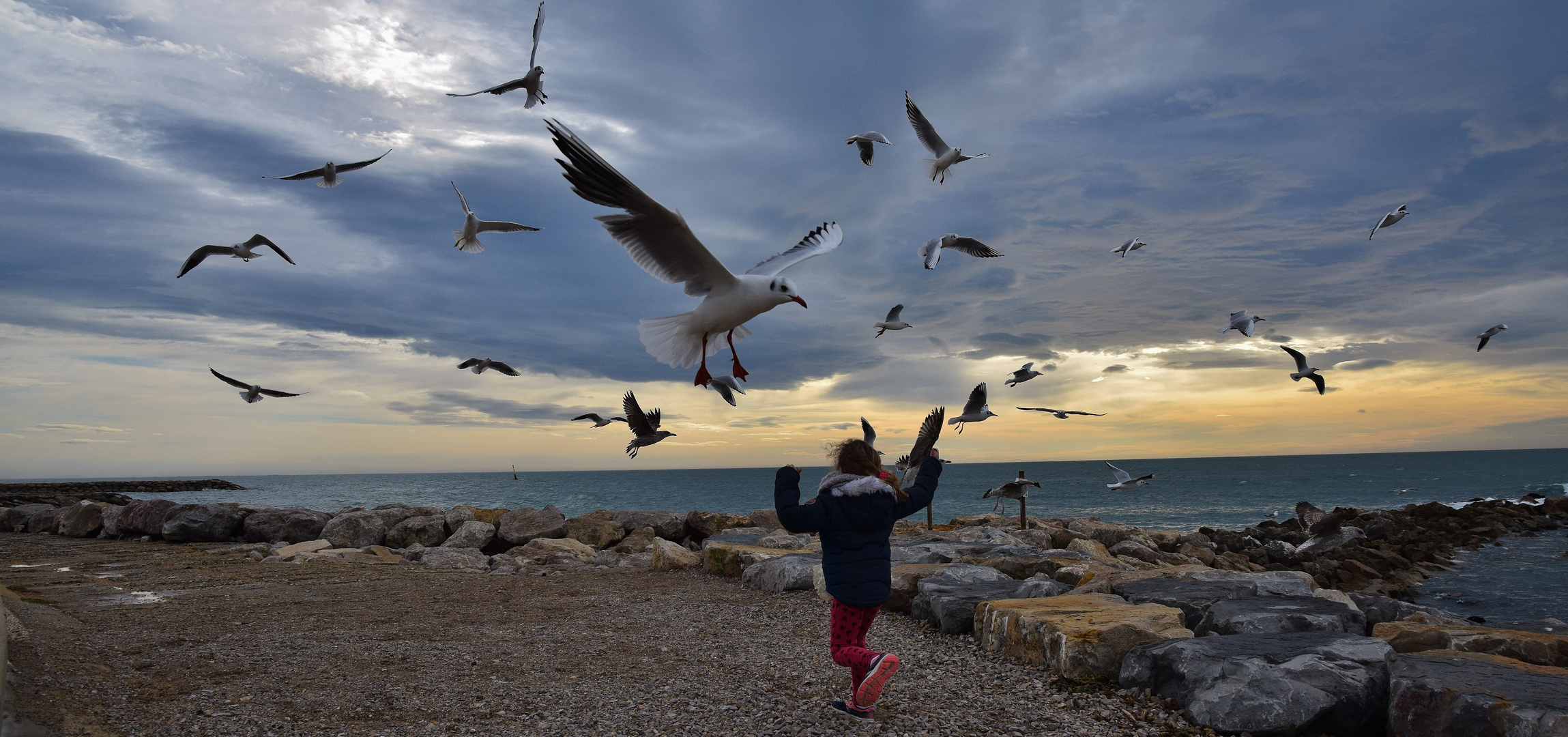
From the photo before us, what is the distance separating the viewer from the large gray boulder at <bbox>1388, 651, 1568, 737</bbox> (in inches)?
122

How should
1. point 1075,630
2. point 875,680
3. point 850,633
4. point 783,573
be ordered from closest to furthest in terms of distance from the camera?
point 875,680
point 850,633
point 1075,630
point 783,573

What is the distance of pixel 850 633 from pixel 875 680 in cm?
30

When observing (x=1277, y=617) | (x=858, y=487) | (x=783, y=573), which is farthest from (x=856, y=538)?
(x=783, y=573)

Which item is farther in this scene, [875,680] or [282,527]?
[282,527]

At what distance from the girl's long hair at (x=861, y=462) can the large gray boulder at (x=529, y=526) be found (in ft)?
38.1

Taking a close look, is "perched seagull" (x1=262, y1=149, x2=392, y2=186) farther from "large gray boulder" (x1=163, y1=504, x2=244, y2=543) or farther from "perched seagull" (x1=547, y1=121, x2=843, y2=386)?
"large gray boulder" (x1=163, y1=504, x2=244, y2=543)

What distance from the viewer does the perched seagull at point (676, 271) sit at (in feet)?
14.3

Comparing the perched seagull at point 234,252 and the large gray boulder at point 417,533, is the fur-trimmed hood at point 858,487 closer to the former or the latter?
the perched seagull at point 234,252

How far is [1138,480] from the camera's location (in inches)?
392

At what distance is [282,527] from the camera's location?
51.5 ft

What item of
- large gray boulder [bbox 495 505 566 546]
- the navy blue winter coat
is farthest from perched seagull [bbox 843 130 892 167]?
large gray boulder [bbox 495 505 566 546]

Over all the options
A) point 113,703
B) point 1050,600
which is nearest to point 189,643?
point 113,703

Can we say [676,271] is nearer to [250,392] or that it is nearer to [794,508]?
[794,508]

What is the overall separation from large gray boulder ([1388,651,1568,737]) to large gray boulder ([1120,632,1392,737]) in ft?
0.43
